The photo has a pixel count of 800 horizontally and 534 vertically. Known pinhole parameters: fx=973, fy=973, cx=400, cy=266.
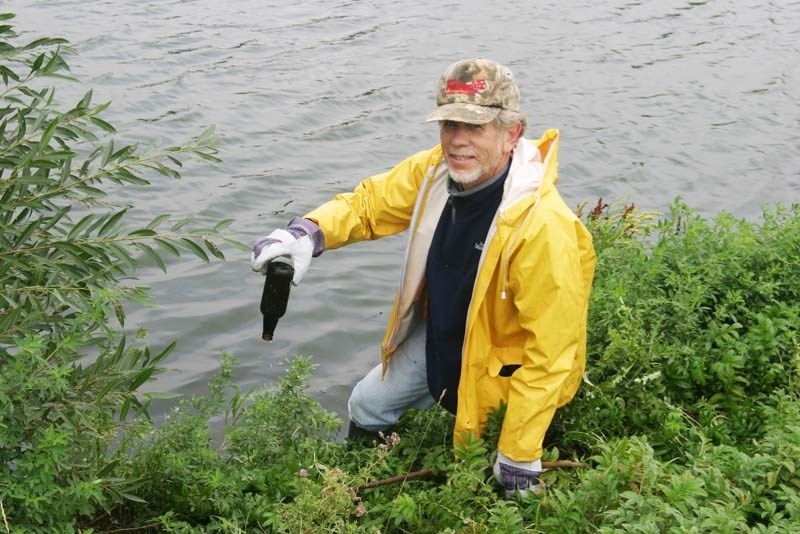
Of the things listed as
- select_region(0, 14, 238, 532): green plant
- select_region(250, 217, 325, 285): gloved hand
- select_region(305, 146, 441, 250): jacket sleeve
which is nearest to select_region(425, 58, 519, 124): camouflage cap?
select_region(305, 146, 441, 250): jacket sleeve

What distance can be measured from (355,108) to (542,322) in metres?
8.20

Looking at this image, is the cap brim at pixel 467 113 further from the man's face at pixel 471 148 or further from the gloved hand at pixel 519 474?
the gloved hand at pixel 519 474

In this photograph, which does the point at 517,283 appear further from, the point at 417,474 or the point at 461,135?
the point at 417,474

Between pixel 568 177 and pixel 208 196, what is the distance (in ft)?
13.2

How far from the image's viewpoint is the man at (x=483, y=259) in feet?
13.9

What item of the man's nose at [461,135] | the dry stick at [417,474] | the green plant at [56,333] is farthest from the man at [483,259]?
the green plant at [56,333]

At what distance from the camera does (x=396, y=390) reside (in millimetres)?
5176

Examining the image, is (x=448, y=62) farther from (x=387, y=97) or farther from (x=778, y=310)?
(x=778, y=310)

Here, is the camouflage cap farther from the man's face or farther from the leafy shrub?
the leafy shrub

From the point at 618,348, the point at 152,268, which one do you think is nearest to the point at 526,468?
the point at 618,348

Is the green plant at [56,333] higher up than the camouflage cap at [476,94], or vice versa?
the camouflage cap at [476,94]

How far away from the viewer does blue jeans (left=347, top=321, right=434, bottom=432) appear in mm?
5117

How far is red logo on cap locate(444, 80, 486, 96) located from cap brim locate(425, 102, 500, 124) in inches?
2.4

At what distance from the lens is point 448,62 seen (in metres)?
13.5
